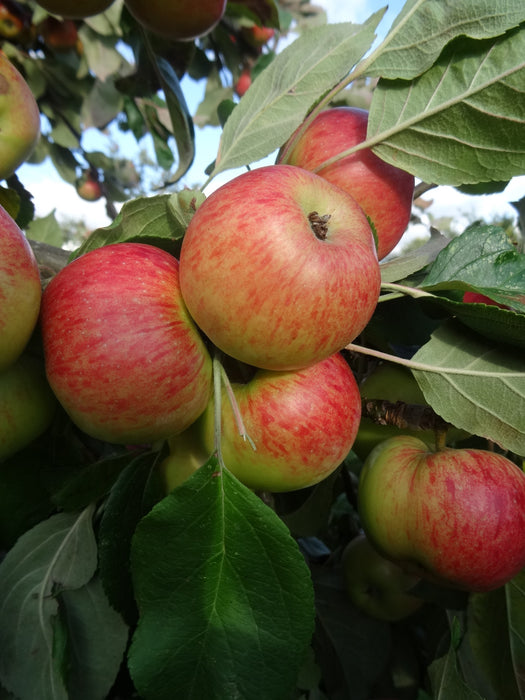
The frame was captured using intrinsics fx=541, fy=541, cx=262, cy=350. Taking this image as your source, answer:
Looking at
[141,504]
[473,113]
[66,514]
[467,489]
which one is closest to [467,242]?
[473,113]

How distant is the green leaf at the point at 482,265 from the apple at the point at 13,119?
680 mm

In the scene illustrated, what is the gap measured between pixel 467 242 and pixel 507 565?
1.48 feet

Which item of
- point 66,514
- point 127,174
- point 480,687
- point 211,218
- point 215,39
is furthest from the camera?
point 127,174

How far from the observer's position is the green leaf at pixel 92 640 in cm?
78

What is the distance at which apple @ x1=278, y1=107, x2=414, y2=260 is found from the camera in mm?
744

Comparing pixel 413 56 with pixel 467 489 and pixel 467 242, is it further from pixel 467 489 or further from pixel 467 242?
pixel 467 489

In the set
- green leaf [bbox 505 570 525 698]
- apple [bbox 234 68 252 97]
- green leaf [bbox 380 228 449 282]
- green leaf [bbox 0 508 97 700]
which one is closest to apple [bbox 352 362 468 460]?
green leaf [bbox 380 228 449 282]

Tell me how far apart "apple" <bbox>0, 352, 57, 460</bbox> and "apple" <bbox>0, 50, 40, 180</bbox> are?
395 millimetres

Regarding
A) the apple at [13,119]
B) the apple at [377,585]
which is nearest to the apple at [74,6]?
the apple at [13,119]

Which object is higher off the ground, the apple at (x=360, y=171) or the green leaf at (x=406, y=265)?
the apple at (x=360, y=171)

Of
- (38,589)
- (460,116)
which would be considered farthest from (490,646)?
(460,116)

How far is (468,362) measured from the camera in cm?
71

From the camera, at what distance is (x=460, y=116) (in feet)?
2.34

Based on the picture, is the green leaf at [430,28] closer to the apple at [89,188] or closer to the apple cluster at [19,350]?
the apple cluster at [19,350]
